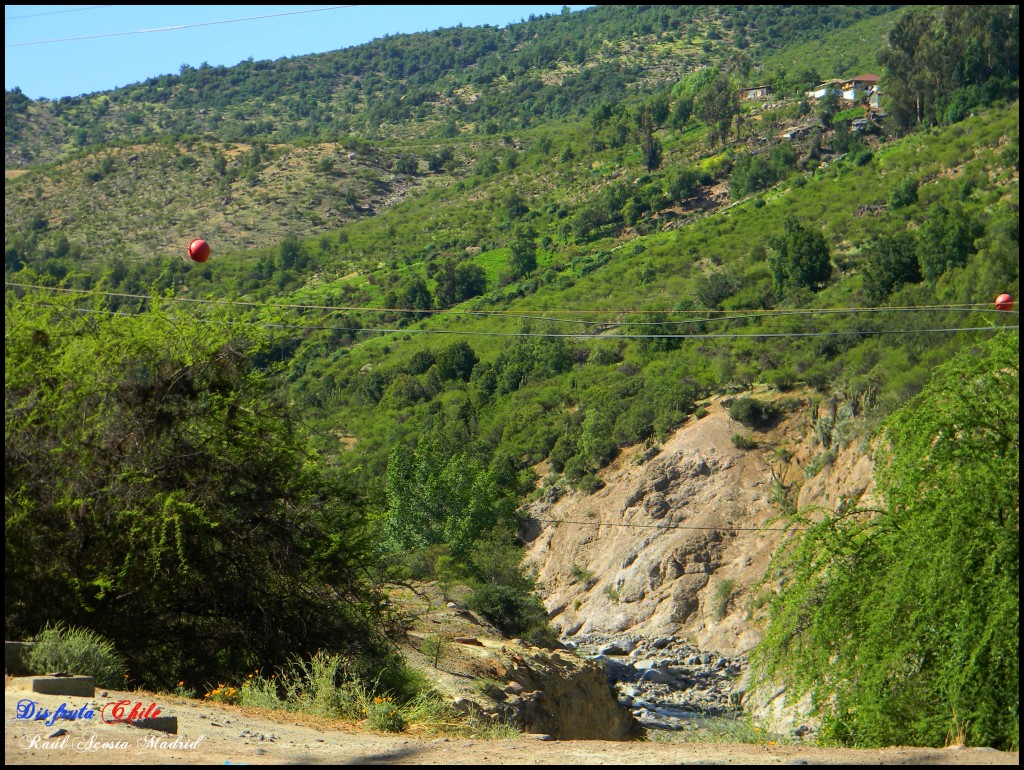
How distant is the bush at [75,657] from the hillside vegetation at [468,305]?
46.8 inches

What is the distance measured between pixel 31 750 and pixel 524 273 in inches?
2957

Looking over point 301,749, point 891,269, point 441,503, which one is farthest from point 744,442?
point 301,749

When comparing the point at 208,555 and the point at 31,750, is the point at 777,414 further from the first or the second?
the point at 31,750

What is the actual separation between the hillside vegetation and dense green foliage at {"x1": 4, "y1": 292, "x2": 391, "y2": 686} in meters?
0.05

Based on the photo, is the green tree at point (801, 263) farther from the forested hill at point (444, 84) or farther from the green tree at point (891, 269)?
the forested hill at point (444, 84)

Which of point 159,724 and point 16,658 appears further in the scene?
point 16,658

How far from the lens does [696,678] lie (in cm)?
4006

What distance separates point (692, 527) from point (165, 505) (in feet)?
122

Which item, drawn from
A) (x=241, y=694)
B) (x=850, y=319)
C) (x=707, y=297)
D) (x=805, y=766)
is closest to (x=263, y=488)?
(x=241, y=694)

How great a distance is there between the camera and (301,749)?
9.83 metres

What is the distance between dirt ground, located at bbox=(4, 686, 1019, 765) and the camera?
8594mm

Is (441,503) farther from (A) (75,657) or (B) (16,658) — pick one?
(B) (16,658)

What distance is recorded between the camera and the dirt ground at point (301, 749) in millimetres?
8594

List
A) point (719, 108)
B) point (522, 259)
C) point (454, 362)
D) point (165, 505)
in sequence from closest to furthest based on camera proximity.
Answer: point (165, 505)
point (454, 362)
point (522, 259)
point (719, 108)
